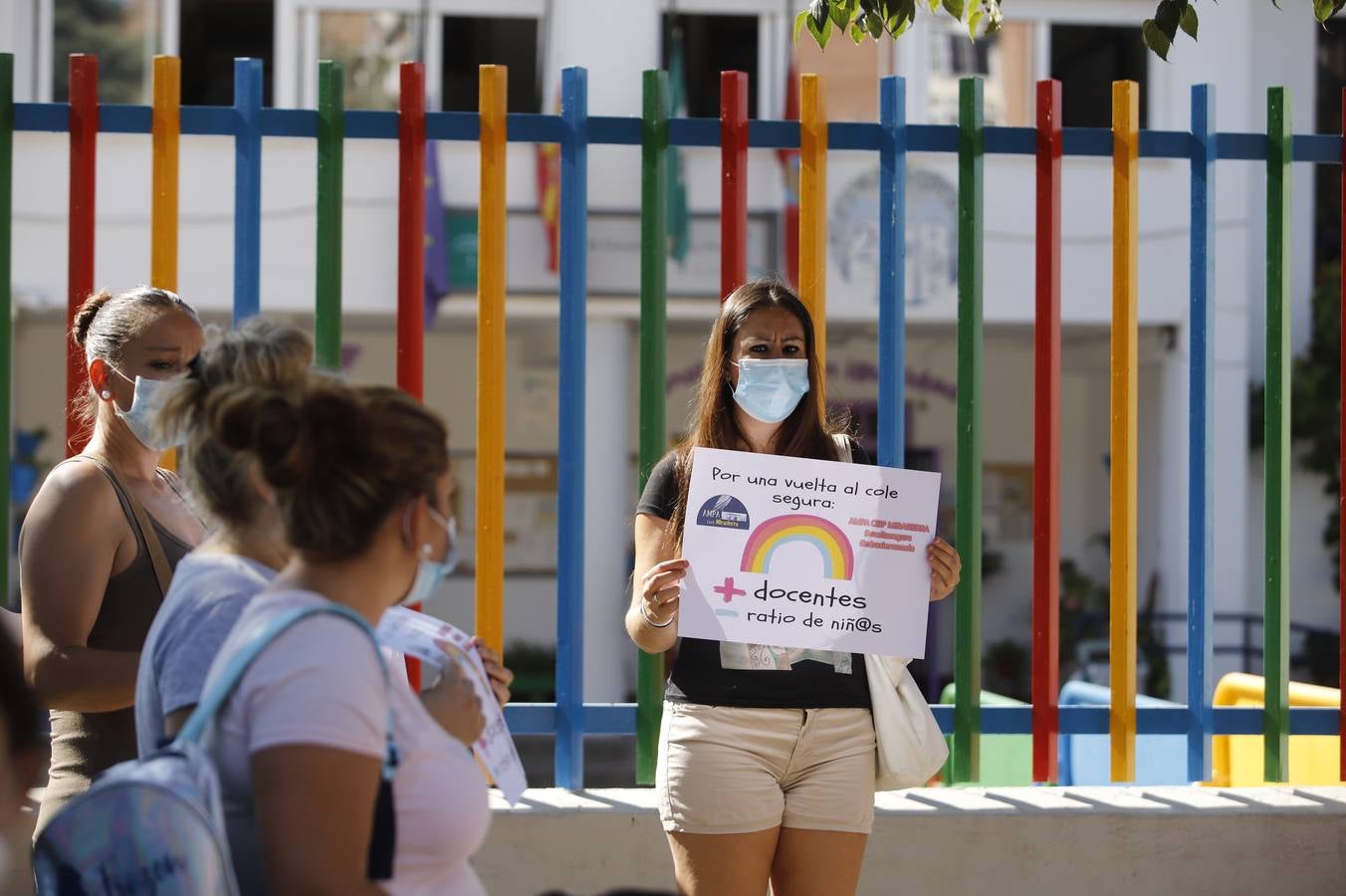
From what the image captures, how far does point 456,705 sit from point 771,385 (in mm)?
1254

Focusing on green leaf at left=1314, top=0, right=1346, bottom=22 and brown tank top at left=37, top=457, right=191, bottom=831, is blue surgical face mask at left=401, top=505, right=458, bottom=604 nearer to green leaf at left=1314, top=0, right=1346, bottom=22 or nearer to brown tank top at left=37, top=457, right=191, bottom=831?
brown tank top at left=37, top=457, right=191, bottom=831

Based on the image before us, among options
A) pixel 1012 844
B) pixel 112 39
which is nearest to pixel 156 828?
pixel 1012 844

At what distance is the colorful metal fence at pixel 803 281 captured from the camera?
380 cm

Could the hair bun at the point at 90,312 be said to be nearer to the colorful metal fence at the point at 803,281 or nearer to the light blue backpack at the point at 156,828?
the colorful metal fence at the point at 803,281

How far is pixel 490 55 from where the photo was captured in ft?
47.0

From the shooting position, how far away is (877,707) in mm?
2955

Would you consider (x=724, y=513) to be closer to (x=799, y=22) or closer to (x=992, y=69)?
(x=799, y=22)

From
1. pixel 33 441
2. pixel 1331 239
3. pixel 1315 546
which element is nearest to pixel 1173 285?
pixel 1331 239

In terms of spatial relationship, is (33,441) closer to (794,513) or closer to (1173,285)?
(1173,285)

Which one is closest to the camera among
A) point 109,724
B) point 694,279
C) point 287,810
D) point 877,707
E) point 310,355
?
point 287,810

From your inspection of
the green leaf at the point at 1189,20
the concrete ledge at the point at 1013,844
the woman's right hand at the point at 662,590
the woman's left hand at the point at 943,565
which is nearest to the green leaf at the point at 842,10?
the green leaf at the point at 1189,20

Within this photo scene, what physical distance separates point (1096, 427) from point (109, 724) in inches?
589

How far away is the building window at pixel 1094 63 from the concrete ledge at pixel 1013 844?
11615mm

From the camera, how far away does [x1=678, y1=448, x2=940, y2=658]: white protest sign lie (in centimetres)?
294
